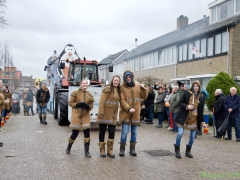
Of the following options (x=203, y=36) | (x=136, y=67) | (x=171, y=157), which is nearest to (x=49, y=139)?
(x=171, y=157)

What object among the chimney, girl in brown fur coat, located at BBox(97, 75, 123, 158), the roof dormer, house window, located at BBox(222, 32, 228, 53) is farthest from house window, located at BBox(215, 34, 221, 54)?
girl in brown fur coat, located at BBox(97, 75, 123, 158)

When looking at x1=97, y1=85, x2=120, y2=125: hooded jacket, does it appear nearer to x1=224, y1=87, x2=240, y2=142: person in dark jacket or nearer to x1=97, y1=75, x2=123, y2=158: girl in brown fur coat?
x1=97, y1=75, x2=123, y2=158: girl in brown fur coat

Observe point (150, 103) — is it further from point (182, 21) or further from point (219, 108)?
point (182, 21)

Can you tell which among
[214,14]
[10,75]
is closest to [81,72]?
[214,14]

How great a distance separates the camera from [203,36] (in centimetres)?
2245

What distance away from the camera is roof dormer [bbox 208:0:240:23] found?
67.0 feet

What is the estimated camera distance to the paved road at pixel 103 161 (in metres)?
5.52

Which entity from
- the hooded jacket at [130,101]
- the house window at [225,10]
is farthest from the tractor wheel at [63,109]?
the house window at [225,10]

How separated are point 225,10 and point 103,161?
18944mm

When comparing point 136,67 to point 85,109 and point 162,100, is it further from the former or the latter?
point 85,109

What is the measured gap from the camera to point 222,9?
22.2m

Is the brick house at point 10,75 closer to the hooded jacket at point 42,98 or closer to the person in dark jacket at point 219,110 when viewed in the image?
the hooded jacket at point 42,98

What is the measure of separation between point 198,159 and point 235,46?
1422cm

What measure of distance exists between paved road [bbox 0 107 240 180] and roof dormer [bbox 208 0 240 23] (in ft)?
45.6
